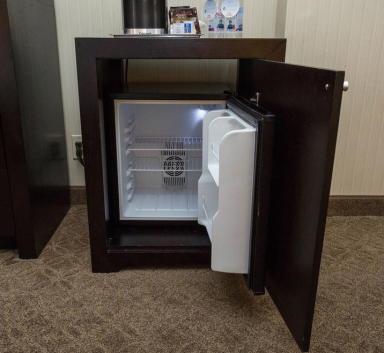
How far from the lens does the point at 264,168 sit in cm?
87

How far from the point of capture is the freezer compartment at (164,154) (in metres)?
1.54

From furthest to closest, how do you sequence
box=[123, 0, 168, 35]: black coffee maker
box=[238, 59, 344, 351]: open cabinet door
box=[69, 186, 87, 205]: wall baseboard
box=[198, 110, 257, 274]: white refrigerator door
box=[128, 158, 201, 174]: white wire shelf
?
1. box=[69, 186, 87, 205]: wall baseboard
2. box=[128, 158, 201, 174]: white wire shelf
3. box=[123, 0, 168, 35]: black coffee maker
4. box=[198, 110, 257, 274]: white refrigerator door
5. box=[238, 59, 344, 351]: open cabinet door

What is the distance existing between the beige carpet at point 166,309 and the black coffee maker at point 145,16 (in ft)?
2.61

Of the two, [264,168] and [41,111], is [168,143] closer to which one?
[41,111]

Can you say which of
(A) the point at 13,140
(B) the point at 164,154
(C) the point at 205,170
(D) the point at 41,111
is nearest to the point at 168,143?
(B) the point at 164,154

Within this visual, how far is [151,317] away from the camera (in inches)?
41.0

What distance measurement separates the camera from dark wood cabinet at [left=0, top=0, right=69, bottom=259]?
1180 mm

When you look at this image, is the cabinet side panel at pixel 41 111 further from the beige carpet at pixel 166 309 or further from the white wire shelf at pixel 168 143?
the white wire shelf at pixel 168 143

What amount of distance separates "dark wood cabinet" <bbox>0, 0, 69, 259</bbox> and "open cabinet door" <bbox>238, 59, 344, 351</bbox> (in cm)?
75

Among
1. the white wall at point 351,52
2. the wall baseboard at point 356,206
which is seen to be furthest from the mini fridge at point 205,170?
the wall baseboard at point 356,206

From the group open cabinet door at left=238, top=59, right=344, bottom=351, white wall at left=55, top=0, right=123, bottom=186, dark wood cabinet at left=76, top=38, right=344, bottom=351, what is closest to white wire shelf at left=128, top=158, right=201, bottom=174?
dark wood cabinet at left=76, top=38, right=344, bottom=351

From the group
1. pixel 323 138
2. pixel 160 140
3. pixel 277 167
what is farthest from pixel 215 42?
pixel 160 140

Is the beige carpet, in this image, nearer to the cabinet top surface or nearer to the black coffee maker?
the cabinet top surface

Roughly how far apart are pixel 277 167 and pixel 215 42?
1.35 ft
